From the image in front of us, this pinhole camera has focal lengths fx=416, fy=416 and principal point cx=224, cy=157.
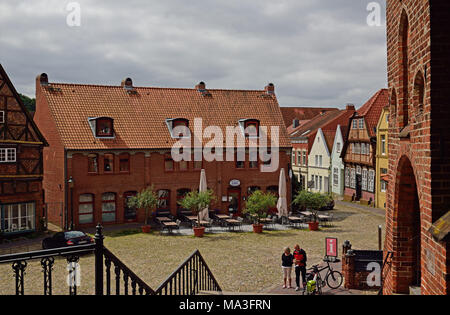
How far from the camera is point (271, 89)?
3628 centimetres

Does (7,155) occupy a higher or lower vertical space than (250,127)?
lower

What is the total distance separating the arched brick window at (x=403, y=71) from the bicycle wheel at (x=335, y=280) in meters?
8.76

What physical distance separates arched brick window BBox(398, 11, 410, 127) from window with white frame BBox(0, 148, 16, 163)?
23.3 meters

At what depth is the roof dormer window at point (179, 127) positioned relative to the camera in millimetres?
31391

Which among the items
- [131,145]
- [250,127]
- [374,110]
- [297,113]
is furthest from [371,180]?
[297,113]

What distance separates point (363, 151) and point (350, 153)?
2782 mm

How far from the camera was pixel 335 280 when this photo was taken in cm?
1406

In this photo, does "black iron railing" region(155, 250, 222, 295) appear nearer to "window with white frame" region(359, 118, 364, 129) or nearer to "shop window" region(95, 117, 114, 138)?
"shop window" region(95, 117, 114, 138)

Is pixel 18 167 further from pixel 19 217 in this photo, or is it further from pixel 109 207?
pixel 109 207

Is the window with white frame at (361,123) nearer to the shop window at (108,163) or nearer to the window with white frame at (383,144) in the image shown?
the window with white frame at (383,144)

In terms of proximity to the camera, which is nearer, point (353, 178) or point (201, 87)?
point (201, 87)

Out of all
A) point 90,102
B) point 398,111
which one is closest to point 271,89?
point 90,102

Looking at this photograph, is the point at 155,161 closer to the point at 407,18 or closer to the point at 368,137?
the point at 368,137
